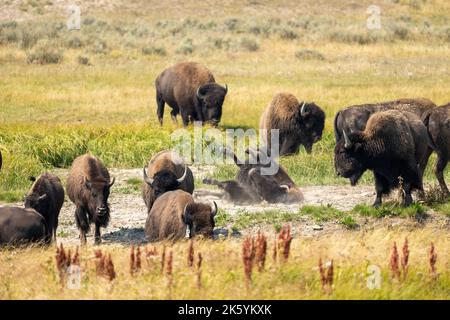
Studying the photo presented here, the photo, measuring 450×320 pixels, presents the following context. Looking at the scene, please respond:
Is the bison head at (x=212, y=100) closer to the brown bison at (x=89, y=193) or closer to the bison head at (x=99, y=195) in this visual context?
the brown bison at (x=89, y=193)

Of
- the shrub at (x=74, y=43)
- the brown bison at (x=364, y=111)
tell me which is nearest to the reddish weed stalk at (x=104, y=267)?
the brown bison at (x=364, y=111)

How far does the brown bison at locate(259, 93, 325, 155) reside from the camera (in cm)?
2003

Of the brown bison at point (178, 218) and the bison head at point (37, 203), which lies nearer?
the brown bison at point (178, 218)

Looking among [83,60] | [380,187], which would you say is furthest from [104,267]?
[83,60]

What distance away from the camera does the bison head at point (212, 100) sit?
23.1 meters

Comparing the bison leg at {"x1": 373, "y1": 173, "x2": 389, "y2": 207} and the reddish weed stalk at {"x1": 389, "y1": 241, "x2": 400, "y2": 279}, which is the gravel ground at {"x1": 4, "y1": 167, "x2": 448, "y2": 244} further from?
the reddish weed stalk at {"x1": 389, "y1": 241, "x2": 400, "y2": 279}

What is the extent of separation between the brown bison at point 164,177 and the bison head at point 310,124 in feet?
18.6

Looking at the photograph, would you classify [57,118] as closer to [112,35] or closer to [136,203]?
[136,203]

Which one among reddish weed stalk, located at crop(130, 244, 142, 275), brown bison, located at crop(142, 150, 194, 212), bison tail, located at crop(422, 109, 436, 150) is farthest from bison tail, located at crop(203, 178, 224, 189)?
reddish weed stalk, located at crop(130, 244, 142, 275)

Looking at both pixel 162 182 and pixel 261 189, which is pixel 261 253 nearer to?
pixel 162 182

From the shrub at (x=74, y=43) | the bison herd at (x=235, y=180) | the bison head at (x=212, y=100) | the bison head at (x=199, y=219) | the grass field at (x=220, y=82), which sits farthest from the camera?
the shrub at (x=74, y=43)

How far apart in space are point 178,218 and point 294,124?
26.8ft
